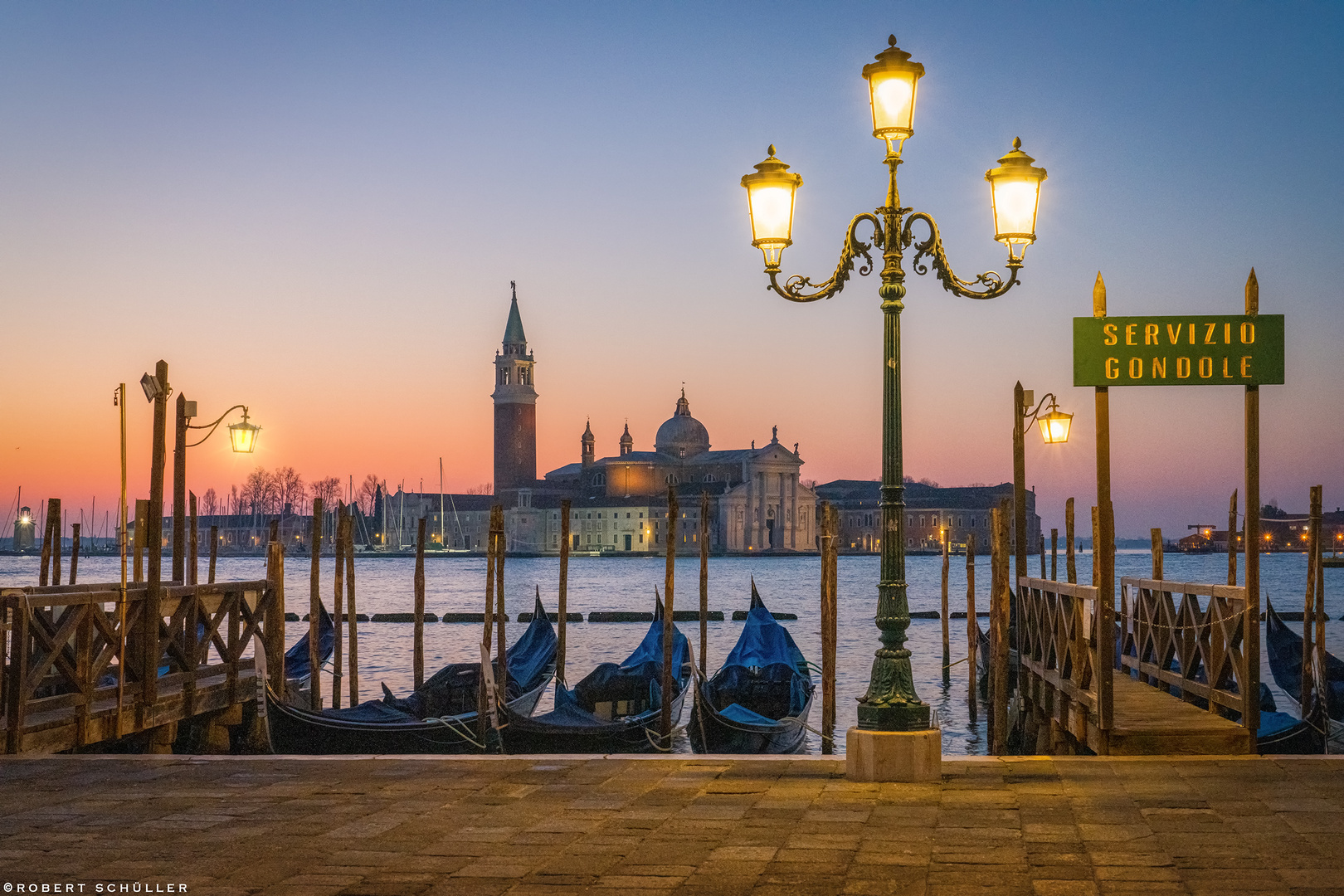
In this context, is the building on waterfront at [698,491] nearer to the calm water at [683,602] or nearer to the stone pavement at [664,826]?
the calm water at [683,602]

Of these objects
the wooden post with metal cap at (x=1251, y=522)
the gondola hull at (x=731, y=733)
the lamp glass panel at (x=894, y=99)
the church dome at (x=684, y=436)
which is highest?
the church dome at (x=684, y=436)

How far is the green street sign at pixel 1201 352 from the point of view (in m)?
6.07

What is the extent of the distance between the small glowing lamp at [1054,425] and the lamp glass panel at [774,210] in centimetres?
628

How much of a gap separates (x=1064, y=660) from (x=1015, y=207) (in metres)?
3.53

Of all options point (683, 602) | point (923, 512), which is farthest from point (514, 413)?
point (683, 602)

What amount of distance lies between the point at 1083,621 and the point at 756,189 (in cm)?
321

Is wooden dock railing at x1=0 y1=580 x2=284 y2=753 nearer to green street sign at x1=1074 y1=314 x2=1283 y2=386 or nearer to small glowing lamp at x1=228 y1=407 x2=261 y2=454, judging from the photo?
small glowing lamp at x1=228 y1=407 x2=261 y2=454

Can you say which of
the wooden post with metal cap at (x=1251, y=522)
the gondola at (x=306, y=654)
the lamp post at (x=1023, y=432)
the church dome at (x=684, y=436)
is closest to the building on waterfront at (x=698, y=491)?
the church dome at (x=684, y=436)

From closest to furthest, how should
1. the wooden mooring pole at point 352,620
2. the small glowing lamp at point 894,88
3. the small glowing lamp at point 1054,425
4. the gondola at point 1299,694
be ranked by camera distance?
1. the small glowing lamp at point 894,88
2. the gondola at point 1299,694
3. the small glowing lamp at point 1054,425
4. the wooden mooring pole at point 352,620

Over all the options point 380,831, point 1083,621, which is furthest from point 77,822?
point 1083,621

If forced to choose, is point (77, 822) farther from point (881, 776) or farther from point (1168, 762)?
point (1168, 762)

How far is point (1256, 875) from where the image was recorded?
372 centimetres

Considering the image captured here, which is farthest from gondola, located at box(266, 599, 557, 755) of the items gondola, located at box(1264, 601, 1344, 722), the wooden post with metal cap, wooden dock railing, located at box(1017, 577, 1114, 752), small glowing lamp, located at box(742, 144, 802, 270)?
gondola, located at box(1264, 601, 1344, 722)

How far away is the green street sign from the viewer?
6.07 metres
